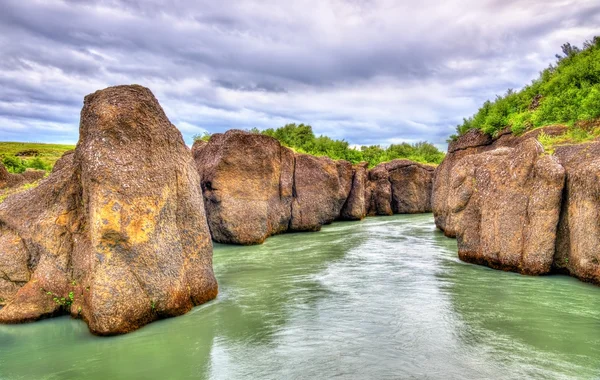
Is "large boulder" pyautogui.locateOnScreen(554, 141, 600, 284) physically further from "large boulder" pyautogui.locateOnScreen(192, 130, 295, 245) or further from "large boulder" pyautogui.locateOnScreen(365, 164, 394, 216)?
"large boulder" pyautogui.locateOnScreen(365, 164, 394, 216)

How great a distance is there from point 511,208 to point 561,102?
9.57m

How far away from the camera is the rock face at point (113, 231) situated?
699 cm

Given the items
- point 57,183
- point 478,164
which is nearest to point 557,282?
point 478,164

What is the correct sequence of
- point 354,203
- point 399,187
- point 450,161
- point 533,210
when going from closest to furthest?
point 533,210 < point 450,161 < point 354,203 < point 399,187

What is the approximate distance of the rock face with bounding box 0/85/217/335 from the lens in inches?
275

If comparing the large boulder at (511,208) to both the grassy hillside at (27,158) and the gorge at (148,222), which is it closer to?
the gorge at (148,222)

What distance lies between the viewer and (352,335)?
22.0 feet

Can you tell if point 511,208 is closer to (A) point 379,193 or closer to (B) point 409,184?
(A) point 379,193

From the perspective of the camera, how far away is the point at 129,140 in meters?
7.83

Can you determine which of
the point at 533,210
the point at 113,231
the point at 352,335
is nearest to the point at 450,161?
the point at 533,210

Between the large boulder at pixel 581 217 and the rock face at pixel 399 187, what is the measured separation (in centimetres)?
2381

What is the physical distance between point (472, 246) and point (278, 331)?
719 centimetres

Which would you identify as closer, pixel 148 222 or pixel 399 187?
pixel 148 222

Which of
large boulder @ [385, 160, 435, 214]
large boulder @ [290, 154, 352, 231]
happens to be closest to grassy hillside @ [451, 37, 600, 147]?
large boulder @ [290, 154, 352, 231]
